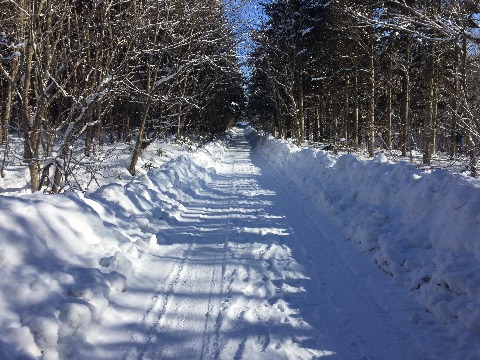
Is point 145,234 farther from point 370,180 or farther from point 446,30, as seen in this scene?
point 446,30

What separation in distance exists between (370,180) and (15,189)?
36.1 feet

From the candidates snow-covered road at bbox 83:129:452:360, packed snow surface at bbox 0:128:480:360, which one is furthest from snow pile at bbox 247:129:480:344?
snow-covered road at bbox 83:129:452:360

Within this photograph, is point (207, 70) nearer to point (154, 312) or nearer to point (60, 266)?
point (60, 266)

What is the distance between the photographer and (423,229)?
483 cm

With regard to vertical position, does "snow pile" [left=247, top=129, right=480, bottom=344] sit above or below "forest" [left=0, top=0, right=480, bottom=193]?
below

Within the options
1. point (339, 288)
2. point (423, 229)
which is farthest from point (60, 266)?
point (423, 229)

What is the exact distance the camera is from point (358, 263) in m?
4.87

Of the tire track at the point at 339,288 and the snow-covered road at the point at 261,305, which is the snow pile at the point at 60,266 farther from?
the tire track at the point at 339,288

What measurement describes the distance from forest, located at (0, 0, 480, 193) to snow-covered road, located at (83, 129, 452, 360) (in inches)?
119

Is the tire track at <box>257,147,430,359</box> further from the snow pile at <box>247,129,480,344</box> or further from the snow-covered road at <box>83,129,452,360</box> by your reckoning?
the snow pile at <box>247,129,480,344</box>

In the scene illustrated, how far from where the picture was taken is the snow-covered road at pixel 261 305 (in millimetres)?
3062

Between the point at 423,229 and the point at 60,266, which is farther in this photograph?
the point at 423,229

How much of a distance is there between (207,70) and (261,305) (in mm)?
19067

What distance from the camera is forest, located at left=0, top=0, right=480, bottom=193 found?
6398mm
